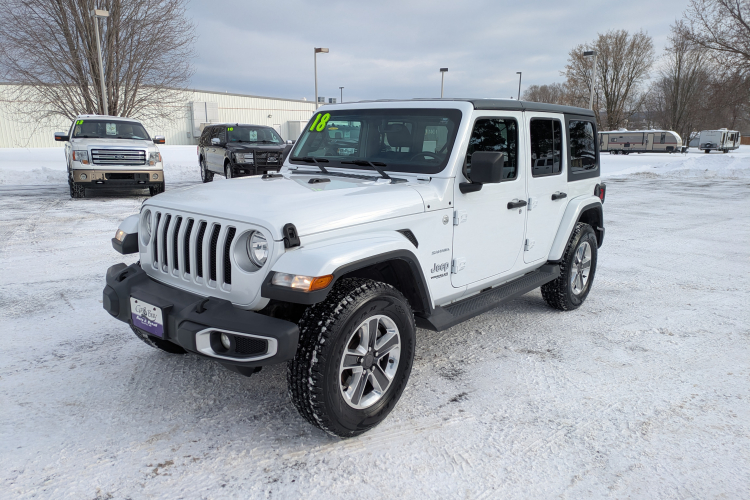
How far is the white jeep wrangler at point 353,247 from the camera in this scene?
254 cm

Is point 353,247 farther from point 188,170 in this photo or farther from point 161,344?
point 188,170

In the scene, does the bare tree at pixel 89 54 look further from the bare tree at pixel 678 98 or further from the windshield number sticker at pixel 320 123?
the bare tree at pixel 678 98

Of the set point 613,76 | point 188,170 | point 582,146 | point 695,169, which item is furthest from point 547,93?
point 582,146

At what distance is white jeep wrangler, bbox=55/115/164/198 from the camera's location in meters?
11.1

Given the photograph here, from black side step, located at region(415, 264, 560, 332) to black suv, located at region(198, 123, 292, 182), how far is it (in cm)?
950

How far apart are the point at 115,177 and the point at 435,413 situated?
35.1 feet

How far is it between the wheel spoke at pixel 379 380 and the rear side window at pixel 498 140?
146 cm

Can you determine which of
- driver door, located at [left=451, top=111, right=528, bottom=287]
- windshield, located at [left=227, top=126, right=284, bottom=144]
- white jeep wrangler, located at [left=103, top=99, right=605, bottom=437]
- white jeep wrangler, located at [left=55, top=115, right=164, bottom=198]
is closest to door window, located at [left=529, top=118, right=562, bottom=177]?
white jeep wrangler, located at [left=103, top=99, right=605, bottom=437]

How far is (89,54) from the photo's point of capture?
816 inches

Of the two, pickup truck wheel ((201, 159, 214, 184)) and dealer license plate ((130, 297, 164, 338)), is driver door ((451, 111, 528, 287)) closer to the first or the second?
dealer license plate ((130, 297, 164, 338))

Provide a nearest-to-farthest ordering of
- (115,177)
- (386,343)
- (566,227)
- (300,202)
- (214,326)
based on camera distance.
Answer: (214,326) → (300,202) → (386,343) → (566,227) → (115,177)

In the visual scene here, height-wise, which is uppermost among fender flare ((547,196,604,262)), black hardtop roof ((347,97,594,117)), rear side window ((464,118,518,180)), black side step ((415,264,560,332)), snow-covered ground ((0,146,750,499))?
black hardtop roof ((347,97,594,117))

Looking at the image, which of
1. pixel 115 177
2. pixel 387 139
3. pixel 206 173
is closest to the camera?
pixel 387 139

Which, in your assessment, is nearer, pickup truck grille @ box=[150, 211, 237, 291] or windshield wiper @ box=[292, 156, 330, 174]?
pickup truck grille @ box=[150, 211, 237, 291]
